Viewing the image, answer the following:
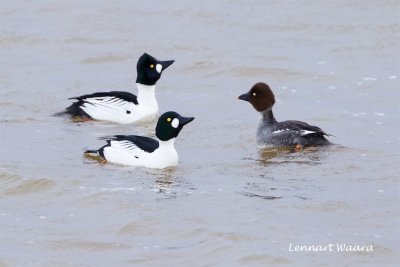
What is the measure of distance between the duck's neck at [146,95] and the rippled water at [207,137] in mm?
555

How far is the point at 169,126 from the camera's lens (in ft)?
45.0

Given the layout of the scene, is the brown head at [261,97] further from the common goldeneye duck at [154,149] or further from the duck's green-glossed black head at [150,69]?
the common goldeneye duck at [154,149]

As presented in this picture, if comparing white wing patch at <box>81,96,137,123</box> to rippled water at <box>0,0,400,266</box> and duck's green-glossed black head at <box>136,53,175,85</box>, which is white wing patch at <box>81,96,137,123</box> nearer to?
rippled water at <box>0,0,400,266</box>

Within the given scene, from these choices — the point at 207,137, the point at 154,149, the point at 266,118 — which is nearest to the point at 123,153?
the point at 154,149

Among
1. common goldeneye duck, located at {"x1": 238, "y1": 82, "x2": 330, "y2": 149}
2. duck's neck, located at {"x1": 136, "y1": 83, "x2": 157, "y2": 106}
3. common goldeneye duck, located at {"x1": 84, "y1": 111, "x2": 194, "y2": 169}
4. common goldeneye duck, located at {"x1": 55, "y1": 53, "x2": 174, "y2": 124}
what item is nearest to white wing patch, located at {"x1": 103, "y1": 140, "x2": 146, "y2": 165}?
common goldeneye duck, located at {"x1": 84, "y1": 111, "x2": 194, "y2": 169}

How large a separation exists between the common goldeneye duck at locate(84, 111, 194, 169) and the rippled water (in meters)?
0.20

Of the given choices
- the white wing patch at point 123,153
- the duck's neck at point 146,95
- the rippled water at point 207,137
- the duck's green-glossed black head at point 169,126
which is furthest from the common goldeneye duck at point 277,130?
the white wing patch at point 123,153

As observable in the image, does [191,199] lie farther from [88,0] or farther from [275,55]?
[88,0]

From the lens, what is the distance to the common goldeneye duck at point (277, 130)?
14836 millimetres

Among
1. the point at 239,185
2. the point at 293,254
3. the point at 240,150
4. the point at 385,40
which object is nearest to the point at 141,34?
the point at 385,40

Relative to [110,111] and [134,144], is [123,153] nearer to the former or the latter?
[134,144]

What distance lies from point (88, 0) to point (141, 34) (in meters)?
3.22

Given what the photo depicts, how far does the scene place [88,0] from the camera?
25.3 metres

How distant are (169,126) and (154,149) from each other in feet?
1.11
